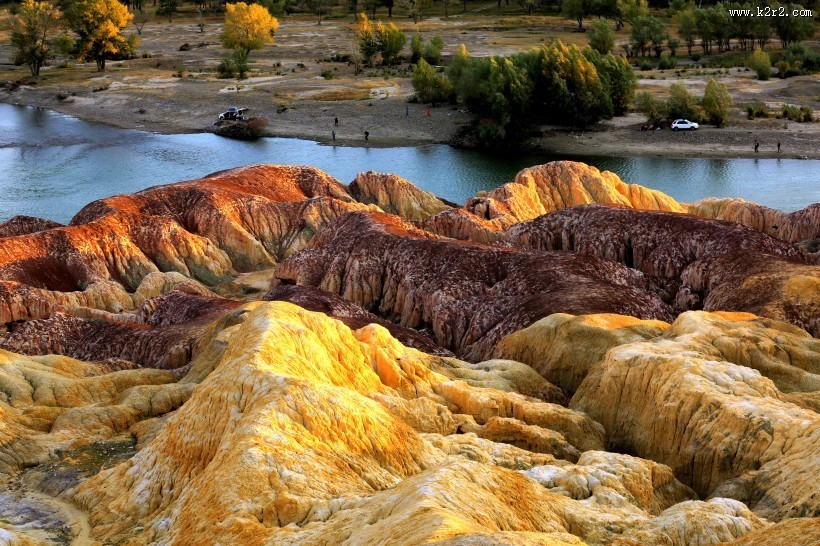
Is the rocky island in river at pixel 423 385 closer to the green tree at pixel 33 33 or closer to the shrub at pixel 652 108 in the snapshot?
the shrub at pixel 652 108

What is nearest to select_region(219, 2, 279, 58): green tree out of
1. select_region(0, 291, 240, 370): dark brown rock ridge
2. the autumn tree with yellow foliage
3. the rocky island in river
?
the autumn tree with yellow foliage

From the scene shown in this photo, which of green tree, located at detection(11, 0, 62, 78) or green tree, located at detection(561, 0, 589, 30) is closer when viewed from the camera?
green tree, located at detection(11, 0, 62, 78)

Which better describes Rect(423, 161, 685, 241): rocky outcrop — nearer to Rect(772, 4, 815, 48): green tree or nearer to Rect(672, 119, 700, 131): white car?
Rect(672, 119, 700, 131): white car

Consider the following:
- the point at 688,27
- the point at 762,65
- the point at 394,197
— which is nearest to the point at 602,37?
the point at 688,27

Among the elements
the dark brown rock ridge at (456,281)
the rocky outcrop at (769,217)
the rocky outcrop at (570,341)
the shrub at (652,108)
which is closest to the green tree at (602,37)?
the shrub at (652,108)

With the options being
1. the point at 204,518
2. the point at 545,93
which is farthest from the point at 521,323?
the point at 545,93

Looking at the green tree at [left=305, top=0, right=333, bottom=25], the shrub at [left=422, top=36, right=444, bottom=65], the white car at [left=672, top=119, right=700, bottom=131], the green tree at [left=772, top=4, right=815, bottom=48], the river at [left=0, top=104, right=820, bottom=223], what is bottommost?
the river at [left=0, top=104, right=820, bottom=223]

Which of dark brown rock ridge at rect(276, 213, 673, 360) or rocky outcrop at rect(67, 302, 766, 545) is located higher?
rocky outcrop at rect(67, 302, 766, 545)
